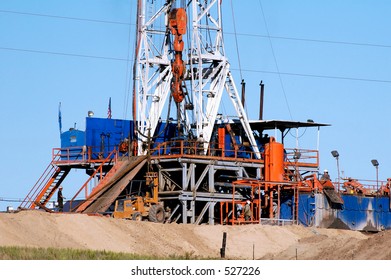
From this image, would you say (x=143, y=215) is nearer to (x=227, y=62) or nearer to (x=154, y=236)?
(x=154, y=236)

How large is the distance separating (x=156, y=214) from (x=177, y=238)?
4.33 metres

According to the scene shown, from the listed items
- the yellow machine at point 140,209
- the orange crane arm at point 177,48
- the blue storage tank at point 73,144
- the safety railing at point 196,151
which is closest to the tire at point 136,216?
the yellow machine at point 140,209

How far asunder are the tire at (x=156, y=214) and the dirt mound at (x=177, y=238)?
5.66 ft

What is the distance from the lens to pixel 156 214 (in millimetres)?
60438

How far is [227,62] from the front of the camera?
66938 mm

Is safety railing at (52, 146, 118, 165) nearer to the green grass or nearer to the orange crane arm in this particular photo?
the orange crane arm

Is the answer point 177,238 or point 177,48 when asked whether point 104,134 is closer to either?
point 177,48

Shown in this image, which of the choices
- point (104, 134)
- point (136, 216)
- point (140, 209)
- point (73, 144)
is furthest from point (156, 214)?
point (73, 144)

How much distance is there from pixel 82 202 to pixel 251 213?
8.15 meters

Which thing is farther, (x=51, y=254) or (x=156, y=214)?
(x=156, y=214)

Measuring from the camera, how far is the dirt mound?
4903 centimetres

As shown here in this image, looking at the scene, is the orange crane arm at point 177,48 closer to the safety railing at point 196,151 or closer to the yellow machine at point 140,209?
the safety railing at point 196,151

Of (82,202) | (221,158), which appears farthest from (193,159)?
(82,202)

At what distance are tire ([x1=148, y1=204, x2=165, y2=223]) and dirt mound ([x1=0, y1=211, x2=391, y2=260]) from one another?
68.0 inches
